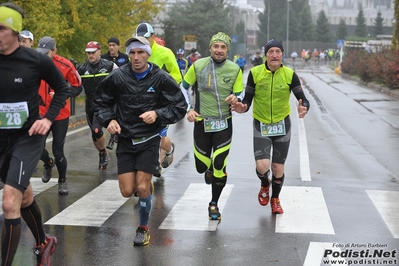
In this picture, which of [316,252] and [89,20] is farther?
[89,20]

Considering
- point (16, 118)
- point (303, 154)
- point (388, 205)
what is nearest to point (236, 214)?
point (388, 205)

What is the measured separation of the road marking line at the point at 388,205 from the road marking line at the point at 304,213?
24.3 inches

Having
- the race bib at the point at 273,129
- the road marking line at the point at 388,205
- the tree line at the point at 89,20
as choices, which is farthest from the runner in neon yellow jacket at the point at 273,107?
the tree line at the point at 89,20

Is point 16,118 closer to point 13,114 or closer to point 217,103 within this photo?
point 13,114

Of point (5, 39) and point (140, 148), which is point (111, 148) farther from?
point (5, 39)

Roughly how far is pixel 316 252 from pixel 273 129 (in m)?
2.02

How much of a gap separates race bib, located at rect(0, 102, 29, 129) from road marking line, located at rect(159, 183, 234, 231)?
2.49 m

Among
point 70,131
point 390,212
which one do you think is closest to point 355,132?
point 70,131

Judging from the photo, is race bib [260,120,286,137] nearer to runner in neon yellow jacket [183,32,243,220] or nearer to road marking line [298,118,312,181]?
runner in neon yellow jacket [183,32,243,220]

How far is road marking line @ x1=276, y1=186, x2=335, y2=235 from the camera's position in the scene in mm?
7887

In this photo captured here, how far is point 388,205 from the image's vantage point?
933 centimetres

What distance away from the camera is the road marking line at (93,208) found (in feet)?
26.8

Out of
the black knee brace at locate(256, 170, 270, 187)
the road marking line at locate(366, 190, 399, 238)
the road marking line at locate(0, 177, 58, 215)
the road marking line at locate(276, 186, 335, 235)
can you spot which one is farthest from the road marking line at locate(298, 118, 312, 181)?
the road marking line at locate(0, 177, 58, 215)

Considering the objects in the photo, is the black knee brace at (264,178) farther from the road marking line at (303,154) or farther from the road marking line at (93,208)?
the road marking line at (303,154)
